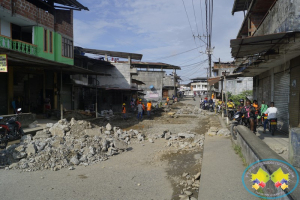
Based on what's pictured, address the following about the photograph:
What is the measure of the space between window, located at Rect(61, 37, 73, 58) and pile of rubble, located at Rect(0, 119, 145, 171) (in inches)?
429

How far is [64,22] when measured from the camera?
18.5m

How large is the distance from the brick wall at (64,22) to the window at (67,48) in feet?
2.01

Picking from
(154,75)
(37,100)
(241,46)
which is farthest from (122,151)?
(154,75)

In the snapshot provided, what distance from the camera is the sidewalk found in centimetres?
372

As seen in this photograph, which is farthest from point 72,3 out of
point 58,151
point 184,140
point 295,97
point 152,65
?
point 152,65

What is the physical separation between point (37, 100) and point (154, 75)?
27.2 m

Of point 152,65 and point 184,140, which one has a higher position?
point 152,65

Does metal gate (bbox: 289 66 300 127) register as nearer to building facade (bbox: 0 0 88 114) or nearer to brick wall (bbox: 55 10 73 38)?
building facade (bbox: 0 0 88 114)

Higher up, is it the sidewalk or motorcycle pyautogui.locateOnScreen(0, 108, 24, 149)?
motorcycle pyautogui.locateOnScreen(0, 108, 24, 149)

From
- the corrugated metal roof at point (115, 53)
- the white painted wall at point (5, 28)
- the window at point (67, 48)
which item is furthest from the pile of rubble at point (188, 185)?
the corrugated metal roof at point (115, 53)

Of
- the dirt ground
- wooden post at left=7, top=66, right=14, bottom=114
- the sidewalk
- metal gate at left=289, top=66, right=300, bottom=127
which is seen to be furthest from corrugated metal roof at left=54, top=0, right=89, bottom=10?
the sidewalk

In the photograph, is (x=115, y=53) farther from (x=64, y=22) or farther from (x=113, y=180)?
(x=113, y=180)

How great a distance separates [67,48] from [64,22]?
2.14m

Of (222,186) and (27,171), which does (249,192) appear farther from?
(27,171)
